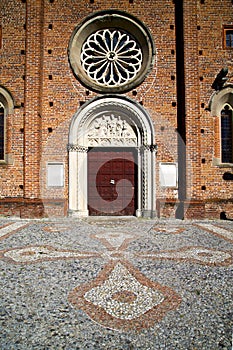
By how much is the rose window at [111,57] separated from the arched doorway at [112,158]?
1099 millimetres

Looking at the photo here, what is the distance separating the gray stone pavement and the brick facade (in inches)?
161

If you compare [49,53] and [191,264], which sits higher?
[49,53]

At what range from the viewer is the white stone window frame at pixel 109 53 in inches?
435

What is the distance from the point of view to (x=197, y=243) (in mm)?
6348

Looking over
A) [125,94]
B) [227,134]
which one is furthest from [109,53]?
[227,134]

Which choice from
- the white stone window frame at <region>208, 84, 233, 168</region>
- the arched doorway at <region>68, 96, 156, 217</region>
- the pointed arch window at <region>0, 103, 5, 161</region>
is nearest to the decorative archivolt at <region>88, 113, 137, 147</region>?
the arched doorway at <region>68, 96, 156, 217</region>

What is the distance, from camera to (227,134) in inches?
442

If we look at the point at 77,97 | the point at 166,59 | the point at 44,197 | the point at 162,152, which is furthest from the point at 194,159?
the point at 44,197

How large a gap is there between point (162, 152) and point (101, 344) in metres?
9.18

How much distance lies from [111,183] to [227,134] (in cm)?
534

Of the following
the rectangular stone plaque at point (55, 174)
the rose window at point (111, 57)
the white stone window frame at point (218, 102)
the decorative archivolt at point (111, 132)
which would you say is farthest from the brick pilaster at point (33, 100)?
the white stone window frame at point (218, 102)

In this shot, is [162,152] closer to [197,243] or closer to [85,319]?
[197,243]

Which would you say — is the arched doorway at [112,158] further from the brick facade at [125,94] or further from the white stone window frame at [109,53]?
the white stone window frame at [109,53]

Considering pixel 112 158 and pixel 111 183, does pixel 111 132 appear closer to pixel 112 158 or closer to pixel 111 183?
pixel 112 158
